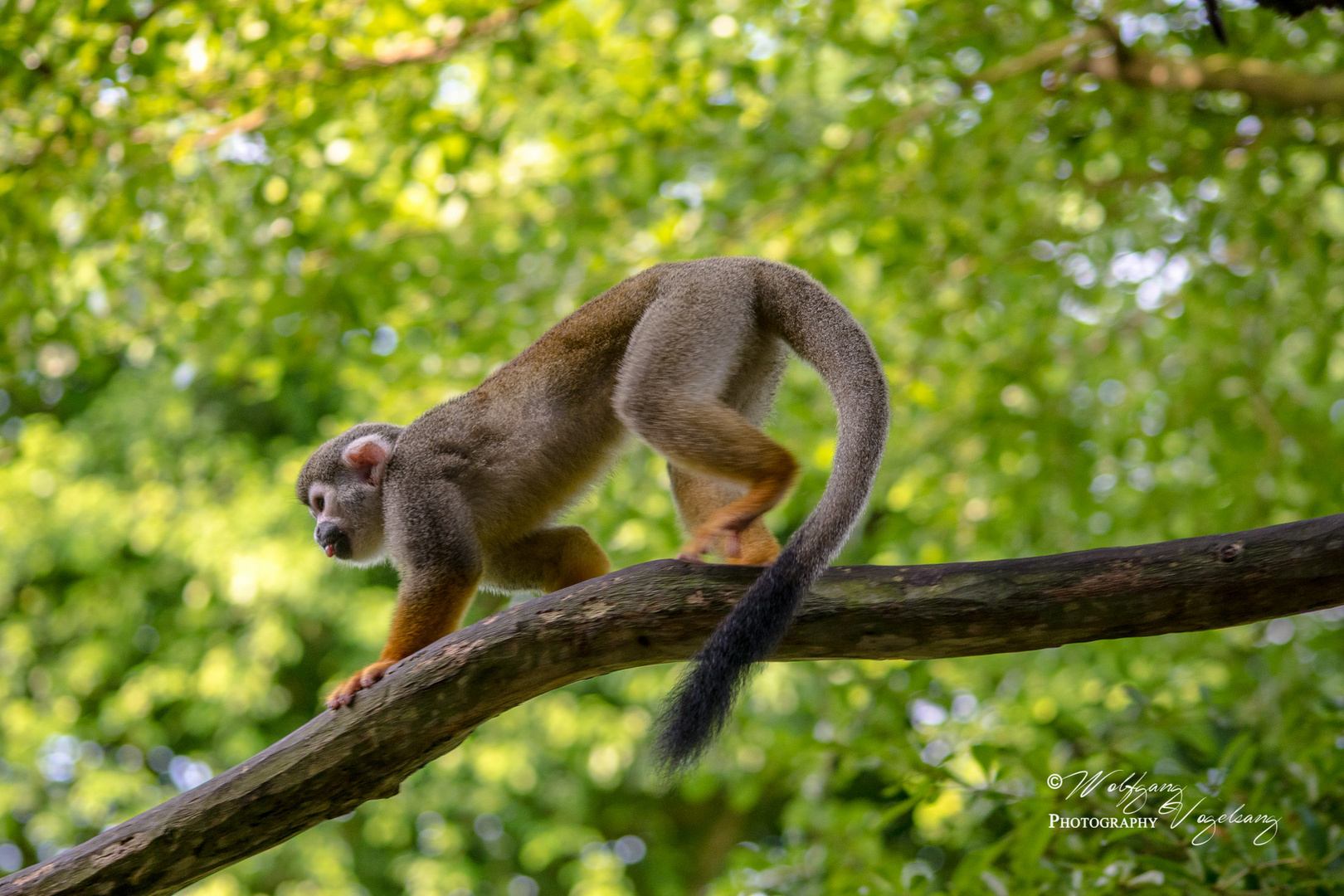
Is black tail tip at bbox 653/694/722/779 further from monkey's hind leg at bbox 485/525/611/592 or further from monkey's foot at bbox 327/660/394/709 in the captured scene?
monkey's hind leg at bbox 485/525/611/592

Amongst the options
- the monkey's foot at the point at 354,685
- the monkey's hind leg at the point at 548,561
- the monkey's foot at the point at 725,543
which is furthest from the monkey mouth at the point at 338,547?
the monkey's foot at the point at 725,543

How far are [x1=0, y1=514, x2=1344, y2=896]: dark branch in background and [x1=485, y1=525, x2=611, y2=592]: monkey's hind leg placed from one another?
2.47 feet

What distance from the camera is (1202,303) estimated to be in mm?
5129

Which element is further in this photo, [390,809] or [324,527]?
[390,809]

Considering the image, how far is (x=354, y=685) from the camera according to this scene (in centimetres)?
254

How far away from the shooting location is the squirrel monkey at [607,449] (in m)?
2.56

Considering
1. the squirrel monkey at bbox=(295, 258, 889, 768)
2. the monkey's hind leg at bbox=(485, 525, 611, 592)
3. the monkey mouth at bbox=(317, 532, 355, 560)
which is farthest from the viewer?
the monkey mouth at bbox=(317, 532, 355, 560)

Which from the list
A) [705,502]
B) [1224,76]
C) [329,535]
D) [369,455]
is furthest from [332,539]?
[1224,76]

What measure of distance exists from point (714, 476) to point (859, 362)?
461 mm

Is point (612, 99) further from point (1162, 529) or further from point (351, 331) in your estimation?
point (1162, 529)

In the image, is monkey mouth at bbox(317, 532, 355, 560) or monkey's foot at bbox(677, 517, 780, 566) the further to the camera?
monkey mouth at bbox(317, 532, 355, 560)

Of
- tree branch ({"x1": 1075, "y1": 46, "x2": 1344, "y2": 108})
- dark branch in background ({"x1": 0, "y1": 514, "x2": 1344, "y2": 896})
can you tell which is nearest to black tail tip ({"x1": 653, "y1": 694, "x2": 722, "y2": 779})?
dark branch in background ({"x1": 0, "y1": 514, "x2": 1344, "y2": 896})

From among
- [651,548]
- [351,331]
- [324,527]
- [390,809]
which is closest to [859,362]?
[324,527]

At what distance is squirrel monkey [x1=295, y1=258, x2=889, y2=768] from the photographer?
256cm
